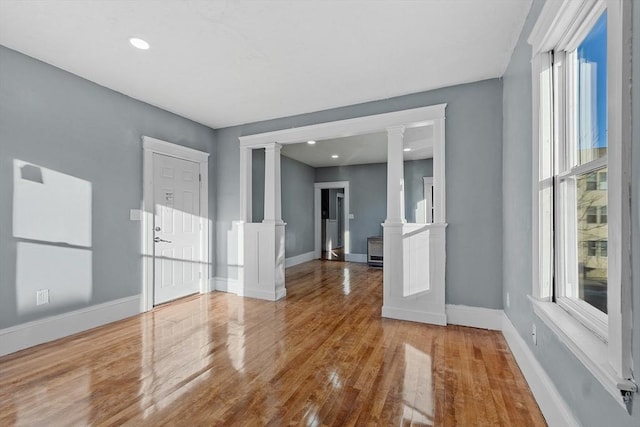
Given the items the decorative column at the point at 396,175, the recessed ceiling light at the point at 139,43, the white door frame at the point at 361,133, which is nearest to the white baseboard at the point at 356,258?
the white door frame at the point at 361,133

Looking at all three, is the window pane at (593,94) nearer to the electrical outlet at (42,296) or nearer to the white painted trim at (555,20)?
the white painted trim at (555,20)

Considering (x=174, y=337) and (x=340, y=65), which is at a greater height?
(x=340, y=65)

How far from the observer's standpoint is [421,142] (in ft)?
17.4

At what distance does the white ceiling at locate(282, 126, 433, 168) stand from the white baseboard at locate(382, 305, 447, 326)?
2.64 metres

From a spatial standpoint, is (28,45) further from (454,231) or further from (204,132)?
(454,231)

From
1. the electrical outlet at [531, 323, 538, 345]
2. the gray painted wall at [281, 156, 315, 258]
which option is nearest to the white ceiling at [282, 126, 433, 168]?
the gray painted wall at [281, 156, 315, 258]

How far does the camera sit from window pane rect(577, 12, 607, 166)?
1.27 metres

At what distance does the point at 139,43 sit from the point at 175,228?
235 centimetres

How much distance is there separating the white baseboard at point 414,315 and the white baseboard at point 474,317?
0.10 metres

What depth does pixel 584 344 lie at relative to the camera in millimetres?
1196

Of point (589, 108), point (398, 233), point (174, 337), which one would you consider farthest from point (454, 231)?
point (174, 337)

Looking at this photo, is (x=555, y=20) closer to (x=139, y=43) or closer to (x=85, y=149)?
(x=139, y=43)

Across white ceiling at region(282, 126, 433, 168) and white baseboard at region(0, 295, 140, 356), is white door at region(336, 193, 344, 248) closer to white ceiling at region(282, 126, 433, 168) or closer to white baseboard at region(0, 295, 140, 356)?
white ceiling at region(282, 126, 433, 168)

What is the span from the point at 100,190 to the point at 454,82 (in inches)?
159
